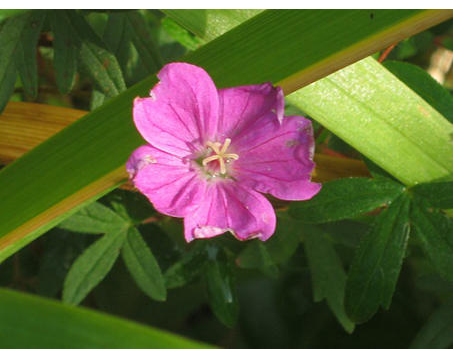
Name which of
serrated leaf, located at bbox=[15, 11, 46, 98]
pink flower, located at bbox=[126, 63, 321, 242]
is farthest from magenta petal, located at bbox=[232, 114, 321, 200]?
serrated leaf, located at bbox=[15, 11, 46, 98]

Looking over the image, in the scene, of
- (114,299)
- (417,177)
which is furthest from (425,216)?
(114,299)

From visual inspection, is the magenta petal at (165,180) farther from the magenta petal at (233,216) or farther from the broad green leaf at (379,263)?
the broad green leaf at (379,263)

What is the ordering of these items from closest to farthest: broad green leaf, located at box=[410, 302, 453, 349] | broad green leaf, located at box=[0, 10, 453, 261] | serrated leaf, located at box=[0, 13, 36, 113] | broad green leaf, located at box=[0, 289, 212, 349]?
broad green leaf, located at box=[0, 289, 212, 349] → broad green leaf, located at box=[0, 10, 453, 261] → serrated leaf, located at box=[0, 13, 36, 113] → broad green leaf, located at box=[410, 302, 453, 349]

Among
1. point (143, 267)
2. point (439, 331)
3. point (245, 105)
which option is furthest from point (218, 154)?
point (439, 331)

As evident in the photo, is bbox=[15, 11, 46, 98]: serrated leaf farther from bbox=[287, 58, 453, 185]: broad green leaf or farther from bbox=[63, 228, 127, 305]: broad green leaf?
bbox=[287, 58, 453, 185]: broad green leaf

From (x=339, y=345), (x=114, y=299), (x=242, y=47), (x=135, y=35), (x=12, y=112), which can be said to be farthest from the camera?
(x=339, y=345)

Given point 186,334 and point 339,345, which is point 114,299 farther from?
point 339,345
